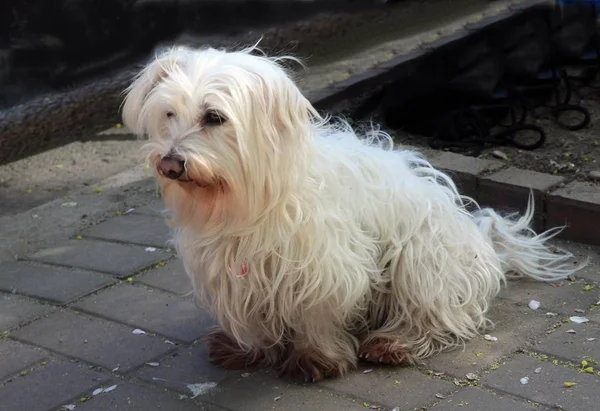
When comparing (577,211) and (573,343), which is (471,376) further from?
(577,211)

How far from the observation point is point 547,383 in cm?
306

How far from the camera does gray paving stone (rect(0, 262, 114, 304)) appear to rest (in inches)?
Result: 159

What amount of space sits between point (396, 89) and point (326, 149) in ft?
8.25

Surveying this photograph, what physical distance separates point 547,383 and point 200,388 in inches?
46.1

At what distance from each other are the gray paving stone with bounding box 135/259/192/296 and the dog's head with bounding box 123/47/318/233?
1.07 m

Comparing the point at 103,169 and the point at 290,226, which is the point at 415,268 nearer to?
the point at 290,226

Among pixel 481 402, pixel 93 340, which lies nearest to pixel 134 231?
pixel 93 340

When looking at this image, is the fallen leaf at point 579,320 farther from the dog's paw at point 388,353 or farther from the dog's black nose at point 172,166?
the dog's black nose at point 172,166

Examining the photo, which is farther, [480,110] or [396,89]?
[396,89]

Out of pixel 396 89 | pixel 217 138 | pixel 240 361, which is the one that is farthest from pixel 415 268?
pixel 396 89

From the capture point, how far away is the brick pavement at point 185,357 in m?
3.06

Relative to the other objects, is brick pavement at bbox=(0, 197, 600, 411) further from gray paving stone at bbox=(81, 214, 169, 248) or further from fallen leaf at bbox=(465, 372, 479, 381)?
gray paving stone at bbox=(81, 214, 169, 248)

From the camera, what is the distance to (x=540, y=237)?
408cm

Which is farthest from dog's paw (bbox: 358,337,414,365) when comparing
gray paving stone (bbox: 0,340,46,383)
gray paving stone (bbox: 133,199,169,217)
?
gray paving stone (bbox: 133,199,169,217)
